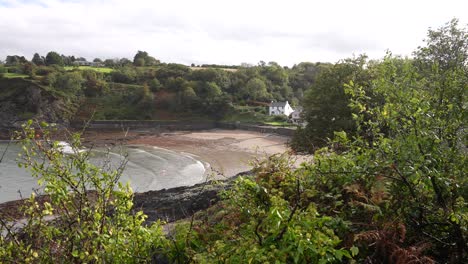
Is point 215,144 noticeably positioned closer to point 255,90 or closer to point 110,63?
point 255,90

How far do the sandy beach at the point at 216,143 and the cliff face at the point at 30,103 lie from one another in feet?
40.7

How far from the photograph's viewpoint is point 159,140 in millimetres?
48719

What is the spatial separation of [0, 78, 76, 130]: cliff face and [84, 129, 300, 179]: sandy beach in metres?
12.4

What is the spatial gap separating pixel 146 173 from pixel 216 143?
687 inches

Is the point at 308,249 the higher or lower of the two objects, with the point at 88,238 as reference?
higher

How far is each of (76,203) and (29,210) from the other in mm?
468

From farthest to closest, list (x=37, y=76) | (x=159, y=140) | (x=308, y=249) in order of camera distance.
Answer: (x=37, y=76) → (x=159, y=140) → (x=308, y=249)

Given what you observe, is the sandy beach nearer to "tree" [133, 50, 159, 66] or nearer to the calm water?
the calm water

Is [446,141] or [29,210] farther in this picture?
[446,141]

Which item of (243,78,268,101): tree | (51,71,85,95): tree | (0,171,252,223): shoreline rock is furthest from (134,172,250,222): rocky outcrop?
(51,71,85,95): tree

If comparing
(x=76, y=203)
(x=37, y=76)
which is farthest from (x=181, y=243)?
(x=37, y=76)

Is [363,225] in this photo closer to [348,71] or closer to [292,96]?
[348,71]

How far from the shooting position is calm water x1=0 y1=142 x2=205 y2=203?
2416 cm

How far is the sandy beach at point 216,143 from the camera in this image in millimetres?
34406
